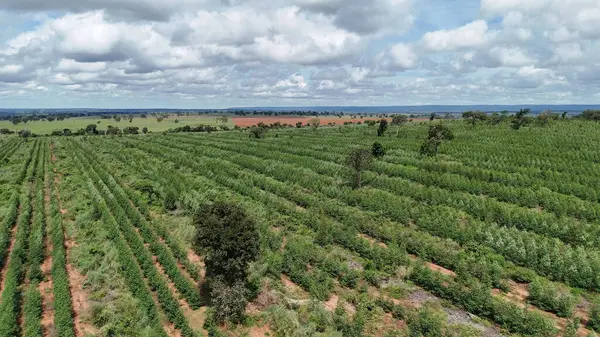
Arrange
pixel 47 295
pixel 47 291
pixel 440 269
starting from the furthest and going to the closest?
1. pixel 440 269
2. pixel 47 291
3. pixel 47 295

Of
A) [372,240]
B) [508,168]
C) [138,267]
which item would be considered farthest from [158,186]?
[508,168]

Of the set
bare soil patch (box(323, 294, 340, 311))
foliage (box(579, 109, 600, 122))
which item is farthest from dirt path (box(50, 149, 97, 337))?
foliage (box(579, 109, 600, 122))

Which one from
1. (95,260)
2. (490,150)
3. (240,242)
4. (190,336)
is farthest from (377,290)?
(490,150)

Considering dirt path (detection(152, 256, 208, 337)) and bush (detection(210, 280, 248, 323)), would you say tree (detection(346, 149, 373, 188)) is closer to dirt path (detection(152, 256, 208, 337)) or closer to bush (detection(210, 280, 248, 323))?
dirt path (detection(152, 256, 208, 337))

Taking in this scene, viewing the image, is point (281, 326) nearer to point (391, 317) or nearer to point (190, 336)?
point (190, 336)

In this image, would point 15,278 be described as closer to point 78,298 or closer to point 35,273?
point 35,273

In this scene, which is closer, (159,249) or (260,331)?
(260,331)

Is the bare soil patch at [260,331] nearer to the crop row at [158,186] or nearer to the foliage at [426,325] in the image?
the crop row at [158,186]
